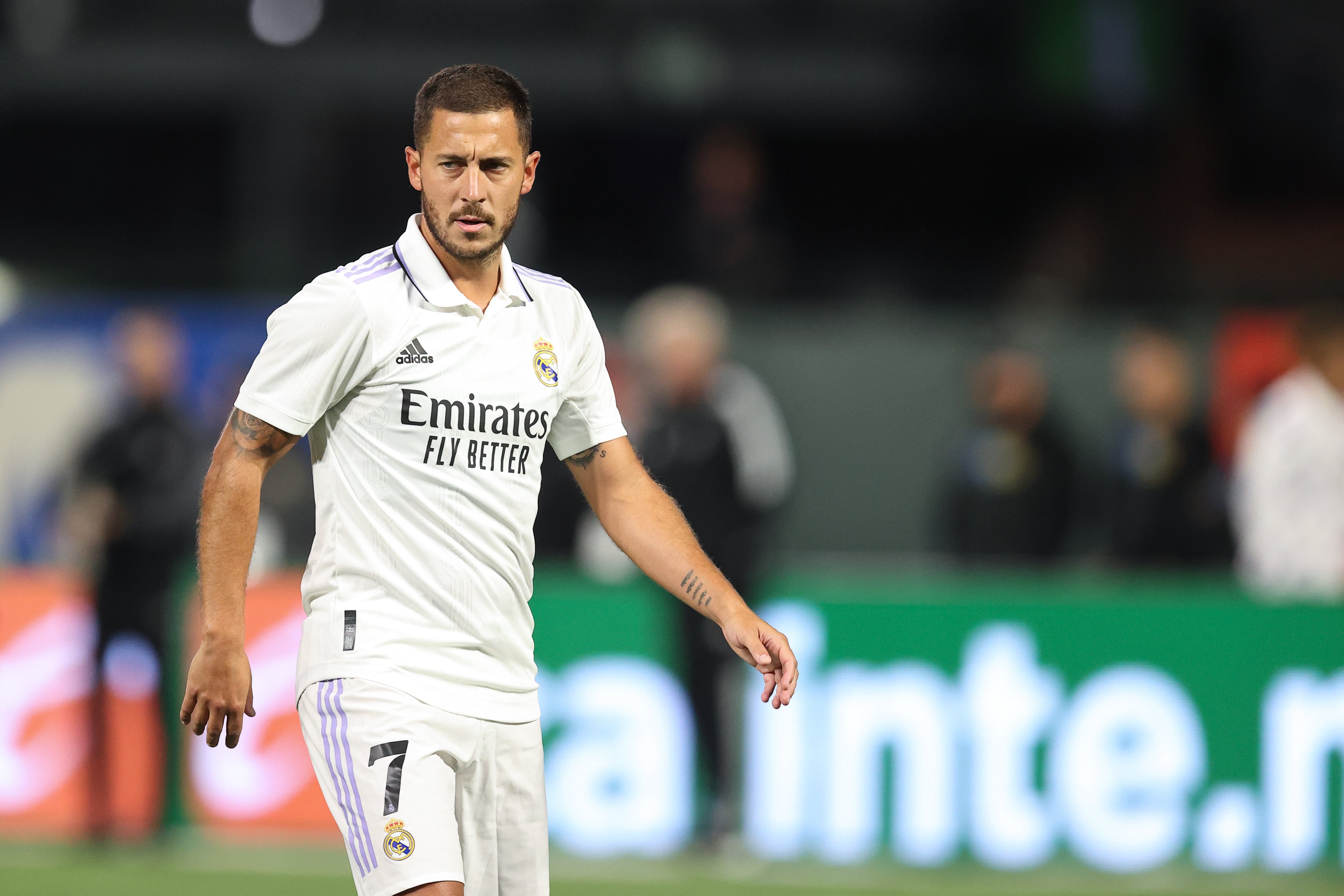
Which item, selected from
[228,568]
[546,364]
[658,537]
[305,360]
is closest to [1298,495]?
[658,537]

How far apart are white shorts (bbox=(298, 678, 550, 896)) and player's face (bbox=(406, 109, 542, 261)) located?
0.96 metres

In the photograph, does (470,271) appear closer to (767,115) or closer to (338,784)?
(338,784)

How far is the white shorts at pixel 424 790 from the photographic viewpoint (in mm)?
3734

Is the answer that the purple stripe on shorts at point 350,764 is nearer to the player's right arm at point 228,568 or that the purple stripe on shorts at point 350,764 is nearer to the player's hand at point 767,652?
the player's right arm at point 228,568

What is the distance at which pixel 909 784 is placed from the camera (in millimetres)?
8797

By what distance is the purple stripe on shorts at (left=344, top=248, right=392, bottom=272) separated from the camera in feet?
13.0

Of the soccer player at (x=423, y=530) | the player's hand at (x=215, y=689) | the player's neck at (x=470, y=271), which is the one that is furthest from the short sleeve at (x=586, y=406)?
the player's hand at (x=215, y=689)

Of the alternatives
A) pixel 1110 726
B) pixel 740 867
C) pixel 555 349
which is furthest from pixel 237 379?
pixel 555 349

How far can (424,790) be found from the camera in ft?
12.3

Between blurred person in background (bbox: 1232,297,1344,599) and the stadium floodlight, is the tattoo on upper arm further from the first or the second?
the stadium floodlight

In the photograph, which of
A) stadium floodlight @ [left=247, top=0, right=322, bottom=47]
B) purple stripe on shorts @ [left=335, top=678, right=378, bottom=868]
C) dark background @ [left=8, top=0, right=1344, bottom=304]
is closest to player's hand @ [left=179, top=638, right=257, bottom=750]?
purple stripe on shorts @ [left=335, top=678, right=378, bottom=868]

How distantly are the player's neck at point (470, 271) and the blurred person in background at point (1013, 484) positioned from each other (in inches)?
258

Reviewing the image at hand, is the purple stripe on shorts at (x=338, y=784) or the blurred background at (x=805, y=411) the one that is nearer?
the purple stripe on shorts at (x=338, y=784)

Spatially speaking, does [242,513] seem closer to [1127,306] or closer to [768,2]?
[1127,306]
